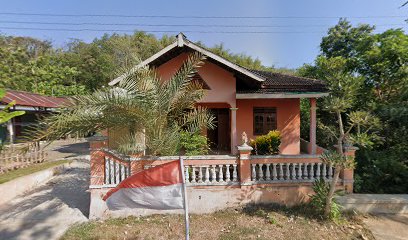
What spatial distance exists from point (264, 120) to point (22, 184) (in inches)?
364

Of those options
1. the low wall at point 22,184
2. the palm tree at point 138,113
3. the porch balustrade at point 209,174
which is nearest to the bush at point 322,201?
the porch balustrade at point 209,174

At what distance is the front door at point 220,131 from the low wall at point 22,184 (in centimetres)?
689

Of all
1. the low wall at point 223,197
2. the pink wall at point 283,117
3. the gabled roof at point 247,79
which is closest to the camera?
the low wall at point 223,197

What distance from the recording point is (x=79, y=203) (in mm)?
6672

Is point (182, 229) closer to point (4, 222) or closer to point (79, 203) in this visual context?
point (79, 203)

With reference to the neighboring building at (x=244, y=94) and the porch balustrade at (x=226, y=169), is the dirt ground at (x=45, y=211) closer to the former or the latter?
the porch balustrade at (x=226, y=169)

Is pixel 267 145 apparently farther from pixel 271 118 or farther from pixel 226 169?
pixel 226 169

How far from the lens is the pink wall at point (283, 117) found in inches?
389

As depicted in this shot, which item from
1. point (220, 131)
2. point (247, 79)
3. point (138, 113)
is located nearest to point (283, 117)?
point (247, 79)

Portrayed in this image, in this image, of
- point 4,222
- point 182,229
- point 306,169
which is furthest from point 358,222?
point 4,222

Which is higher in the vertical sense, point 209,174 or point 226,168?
point 226,168

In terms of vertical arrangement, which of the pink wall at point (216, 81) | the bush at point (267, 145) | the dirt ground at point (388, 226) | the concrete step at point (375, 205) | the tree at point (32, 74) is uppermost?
the tree at point (32, 74)

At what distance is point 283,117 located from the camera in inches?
390

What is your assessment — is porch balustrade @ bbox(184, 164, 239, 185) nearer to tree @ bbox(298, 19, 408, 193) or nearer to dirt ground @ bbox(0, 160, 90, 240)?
tree @ bbox(298, 19, 408, 193)
